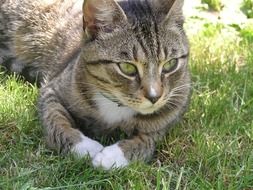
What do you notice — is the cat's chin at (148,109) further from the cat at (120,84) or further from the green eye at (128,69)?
the green eye at (128,69)

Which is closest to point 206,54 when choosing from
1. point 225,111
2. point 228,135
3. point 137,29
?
point 225,111

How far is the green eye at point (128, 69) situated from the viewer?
294cm

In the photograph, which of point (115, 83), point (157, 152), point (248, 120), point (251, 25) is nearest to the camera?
point (115, 83)

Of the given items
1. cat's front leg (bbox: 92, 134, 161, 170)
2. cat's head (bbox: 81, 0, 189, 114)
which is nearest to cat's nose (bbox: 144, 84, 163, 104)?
cat's head (bbox: 81, 0, 189, 114)

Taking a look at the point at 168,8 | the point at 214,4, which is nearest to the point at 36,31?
the point at 168,8

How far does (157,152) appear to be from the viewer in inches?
128

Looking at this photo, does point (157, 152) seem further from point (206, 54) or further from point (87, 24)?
point (206, 54)

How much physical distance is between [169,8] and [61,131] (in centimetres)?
86

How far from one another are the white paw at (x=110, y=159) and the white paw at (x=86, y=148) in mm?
52

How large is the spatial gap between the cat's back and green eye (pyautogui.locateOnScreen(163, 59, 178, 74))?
960 millimetres

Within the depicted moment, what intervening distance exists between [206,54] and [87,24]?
1574mm

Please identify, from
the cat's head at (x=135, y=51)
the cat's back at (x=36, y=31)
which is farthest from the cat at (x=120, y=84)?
the cat's back at (x=36, y=31)

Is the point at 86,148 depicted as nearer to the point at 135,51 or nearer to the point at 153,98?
the point at 153,98

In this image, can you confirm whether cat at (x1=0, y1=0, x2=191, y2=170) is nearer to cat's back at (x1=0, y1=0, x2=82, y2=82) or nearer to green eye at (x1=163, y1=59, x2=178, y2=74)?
green eye at (x1=163, y1=59, x2=178, y2=74)
